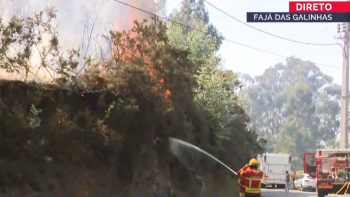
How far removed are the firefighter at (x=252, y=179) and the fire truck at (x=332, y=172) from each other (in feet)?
42.7

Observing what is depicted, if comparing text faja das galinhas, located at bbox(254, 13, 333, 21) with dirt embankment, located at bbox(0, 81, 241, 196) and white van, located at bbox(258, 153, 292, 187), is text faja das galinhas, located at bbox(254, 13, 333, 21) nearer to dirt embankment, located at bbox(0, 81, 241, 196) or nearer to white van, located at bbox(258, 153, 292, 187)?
dirt embankment, located at bbox(0, 81, 241, 196)

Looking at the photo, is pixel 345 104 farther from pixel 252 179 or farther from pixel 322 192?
pixel 252 179

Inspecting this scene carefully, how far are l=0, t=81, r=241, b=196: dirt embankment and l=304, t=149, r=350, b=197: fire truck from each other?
19.1 ft

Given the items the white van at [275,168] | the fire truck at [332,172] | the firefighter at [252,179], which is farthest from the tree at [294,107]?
the firefighter at [252,179]

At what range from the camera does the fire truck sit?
74.0 feet

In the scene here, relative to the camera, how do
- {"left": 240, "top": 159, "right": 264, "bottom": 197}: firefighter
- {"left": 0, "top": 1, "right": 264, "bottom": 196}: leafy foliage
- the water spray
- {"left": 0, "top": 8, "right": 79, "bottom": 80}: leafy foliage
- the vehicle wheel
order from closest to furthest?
1. {"left": 240, "top": 159, "right": 264, "bottom": 197}: firefighter
2. {"left": 0, "top": 1, "right": 264, "bottom": 196}: leafy foliage
3. {"left": 0, "top": 8, "right": 79, "bottom": 80}: leafy foliage
4. the water spray
5. the vehicle wheel

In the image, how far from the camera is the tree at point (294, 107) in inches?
3174

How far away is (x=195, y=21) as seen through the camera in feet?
133

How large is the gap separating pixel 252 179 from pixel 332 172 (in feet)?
44.1

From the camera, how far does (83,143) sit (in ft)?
57.3

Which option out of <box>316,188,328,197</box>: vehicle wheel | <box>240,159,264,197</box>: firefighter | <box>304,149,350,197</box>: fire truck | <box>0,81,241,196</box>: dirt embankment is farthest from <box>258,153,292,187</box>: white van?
<box>240,159,264,197</box>: firefighter

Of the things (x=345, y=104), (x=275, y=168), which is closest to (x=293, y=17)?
(x=345, y=104)

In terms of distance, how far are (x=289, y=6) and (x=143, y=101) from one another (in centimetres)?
670

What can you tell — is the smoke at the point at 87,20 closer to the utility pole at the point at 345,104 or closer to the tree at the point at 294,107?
the utility pole at the point at 345,104
